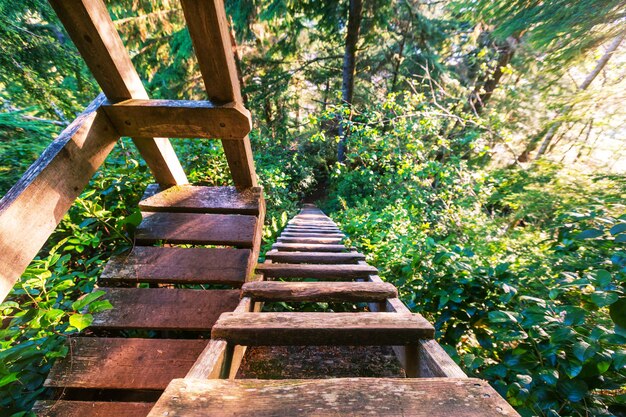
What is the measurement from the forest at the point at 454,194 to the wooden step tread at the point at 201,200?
248 millimetres

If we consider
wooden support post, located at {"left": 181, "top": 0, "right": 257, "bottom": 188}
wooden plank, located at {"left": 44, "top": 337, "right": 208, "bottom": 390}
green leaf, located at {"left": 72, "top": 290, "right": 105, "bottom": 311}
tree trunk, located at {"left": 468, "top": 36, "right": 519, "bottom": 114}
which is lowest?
wooden plank, located at {"left": 44, "top": 337, "right": 208, "bottom": 390}

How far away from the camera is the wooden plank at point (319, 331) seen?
1.06 meters

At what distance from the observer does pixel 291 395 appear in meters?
0.70

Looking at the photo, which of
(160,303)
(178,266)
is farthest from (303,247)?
(160,303)

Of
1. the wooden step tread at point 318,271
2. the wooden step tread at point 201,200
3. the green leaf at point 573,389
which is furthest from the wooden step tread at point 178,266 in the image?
the green leaf at point 573,389

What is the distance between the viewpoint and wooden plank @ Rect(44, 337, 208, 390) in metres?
1.30

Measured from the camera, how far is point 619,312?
1.13 m

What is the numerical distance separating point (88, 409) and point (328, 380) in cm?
141

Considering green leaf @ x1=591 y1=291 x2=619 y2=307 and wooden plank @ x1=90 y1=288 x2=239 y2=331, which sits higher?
green leaf @ x1=591 y1=291 x2=619 y2=307

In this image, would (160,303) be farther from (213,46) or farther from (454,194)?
(454,194)

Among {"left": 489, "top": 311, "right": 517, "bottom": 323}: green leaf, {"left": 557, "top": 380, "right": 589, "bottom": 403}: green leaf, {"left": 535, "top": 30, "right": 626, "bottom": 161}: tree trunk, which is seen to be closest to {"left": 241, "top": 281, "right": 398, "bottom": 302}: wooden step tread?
{"left": 489, "top": 311, "right": 517, "bottom": 323}: green leaf

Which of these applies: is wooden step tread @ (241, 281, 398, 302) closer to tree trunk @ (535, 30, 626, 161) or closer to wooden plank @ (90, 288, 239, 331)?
wooden plank @ (90, 288, 239, 331)

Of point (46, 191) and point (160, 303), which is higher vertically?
point (46, 191)

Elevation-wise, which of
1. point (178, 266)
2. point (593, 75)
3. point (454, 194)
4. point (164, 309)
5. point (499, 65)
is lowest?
point (164, 309)
